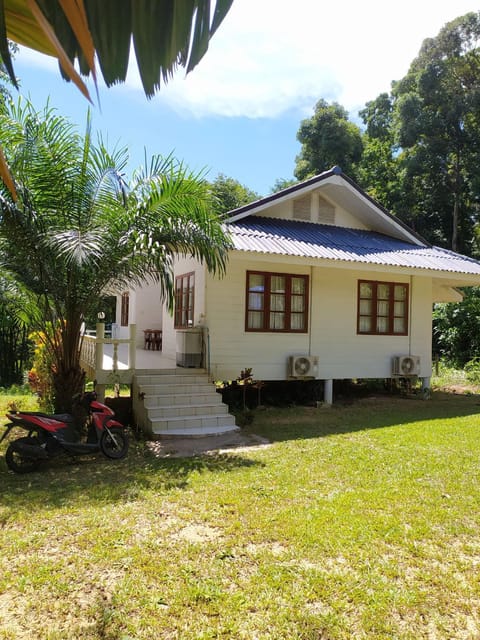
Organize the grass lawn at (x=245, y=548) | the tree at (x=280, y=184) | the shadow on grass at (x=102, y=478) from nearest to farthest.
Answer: the grass lawn at (x=245, y=548), the shadow on grass at (x=102, y=478), the tree at (x=280, y=184)

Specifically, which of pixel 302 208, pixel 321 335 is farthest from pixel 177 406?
pixel 302 208

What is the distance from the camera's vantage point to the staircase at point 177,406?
25.7 feet

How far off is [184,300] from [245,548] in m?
8.49

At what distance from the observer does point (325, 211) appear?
12.9 meters

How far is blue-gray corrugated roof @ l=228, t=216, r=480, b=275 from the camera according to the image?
9891mm

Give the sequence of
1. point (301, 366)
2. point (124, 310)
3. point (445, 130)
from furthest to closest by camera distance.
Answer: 1. point (445, 130)
2. point (124, 310)
3. point (301, 366)

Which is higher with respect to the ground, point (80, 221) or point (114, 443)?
point (80, 221)

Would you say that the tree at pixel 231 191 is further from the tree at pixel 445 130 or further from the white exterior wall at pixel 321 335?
the white exterior wall at pixel 321 335

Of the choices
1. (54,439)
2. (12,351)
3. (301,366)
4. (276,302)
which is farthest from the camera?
(12,351)

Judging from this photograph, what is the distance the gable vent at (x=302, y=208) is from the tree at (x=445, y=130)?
15.8m

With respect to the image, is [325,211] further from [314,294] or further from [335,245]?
[314,294]

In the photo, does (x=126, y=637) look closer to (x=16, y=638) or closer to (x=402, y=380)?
(x=16, y=638)

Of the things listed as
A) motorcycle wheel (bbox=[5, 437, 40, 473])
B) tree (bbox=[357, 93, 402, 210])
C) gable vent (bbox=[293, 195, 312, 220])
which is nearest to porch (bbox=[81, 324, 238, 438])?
motorcycle wheel (bbox=[5, 437, 40, 473])

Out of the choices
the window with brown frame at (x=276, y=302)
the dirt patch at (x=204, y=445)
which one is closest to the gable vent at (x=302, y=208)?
the window with brown frame at (x=276, y=302)
